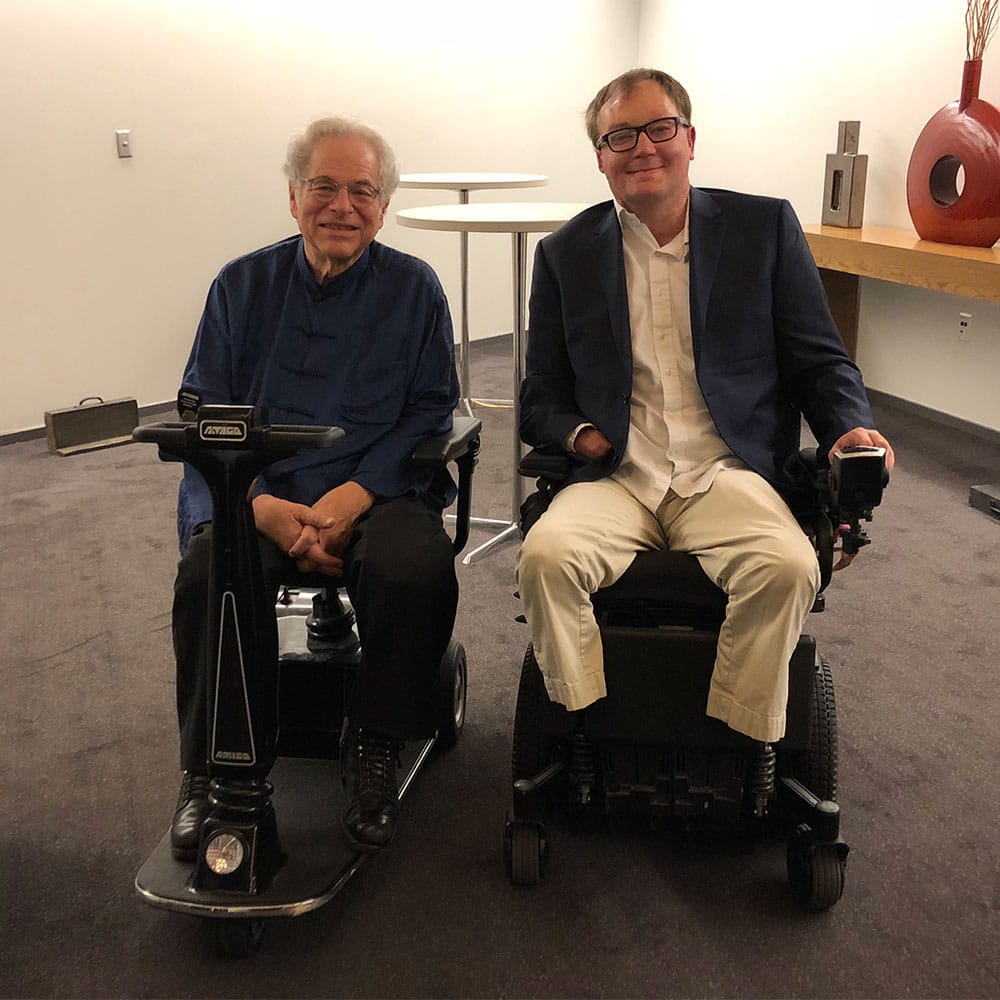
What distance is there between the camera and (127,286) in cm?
434

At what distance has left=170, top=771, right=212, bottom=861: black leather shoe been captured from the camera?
1.67 m

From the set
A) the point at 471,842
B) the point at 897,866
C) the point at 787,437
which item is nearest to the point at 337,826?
the point at 471,842

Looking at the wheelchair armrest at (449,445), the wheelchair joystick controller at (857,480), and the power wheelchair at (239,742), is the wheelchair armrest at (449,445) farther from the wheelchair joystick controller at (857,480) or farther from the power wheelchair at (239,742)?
the wheelchair joystick controller at (857,480)

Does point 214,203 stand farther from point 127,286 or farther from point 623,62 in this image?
point 623,62

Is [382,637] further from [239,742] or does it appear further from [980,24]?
[980,24]

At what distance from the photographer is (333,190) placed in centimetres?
194

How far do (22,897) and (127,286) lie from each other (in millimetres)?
3111

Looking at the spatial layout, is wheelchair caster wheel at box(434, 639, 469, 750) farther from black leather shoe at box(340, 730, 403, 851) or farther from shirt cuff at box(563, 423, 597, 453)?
shirt cuff at box(563, 423, 597, 453)

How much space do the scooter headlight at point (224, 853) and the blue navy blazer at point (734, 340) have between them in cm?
84

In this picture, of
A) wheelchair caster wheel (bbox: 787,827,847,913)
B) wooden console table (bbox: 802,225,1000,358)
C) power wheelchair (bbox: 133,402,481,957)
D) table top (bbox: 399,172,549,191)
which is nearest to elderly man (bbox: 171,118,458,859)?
power wheelchair (bbox: 133,402,481,957)

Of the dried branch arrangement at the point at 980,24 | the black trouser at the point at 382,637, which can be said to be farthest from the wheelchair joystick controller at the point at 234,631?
the dried branch arrangement at the point at 980,24

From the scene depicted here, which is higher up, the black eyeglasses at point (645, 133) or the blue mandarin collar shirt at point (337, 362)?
the black eyeglasses at point (645, 133)

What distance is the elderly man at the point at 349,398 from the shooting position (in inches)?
69.2

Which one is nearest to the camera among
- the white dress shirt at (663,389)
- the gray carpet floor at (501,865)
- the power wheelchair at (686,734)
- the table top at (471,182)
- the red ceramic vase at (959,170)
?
the gray carpet floor at (501,865)
